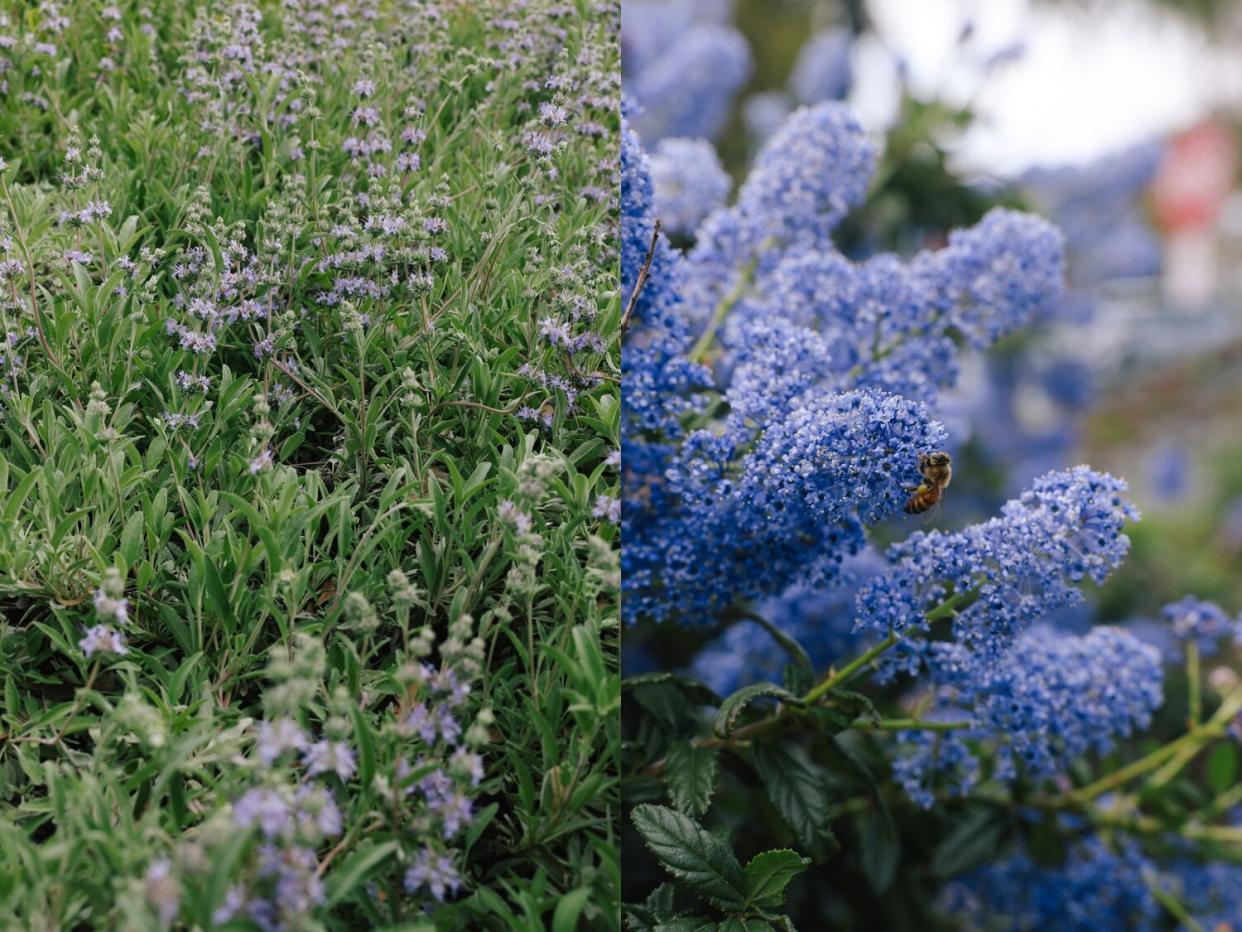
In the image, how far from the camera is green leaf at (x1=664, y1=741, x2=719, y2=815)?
56.9 inches

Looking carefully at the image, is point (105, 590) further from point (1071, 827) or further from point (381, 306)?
point (1071, 827)

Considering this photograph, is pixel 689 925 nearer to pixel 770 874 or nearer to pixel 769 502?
pixel 770 874

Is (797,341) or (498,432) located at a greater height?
(797,341)

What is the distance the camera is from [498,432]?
60.4 inches

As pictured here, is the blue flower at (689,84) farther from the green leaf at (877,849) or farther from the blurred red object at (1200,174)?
the blurred red object at (1200,174)

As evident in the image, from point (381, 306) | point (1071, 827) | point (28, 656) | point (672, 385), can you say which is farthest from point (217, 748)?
point (1071, 827)

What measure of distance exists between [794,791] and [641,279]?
826 millimetres

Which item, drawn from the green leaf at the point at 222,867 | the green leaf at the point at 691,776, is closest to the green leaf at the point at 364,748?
the green leaf at the point at 222,867

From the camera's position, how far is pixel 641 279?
1.62 metres

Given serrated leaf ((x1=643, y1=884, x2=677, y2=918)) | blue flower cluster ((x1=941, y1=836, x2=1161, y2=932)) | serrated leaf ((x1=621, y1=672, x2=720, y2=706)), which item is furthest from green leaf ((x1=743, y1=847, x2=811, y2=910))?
blue flower cluster ((x1=941, y1=836, x2=1161, y2=932))

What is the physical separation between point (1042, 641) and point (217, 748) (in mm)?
1498

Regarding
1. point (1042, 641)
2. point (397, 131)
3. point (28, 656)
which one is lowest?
point (28, 656)

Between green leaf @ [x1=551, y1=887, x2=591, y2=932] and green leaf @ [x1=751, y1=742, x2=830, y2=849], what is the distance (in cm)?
48

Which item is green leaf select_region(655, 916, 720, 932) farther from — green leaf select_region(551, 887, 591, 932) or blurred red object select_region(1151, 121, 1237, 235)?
blurred red object select_region(1151, 121, 1237, 235)
